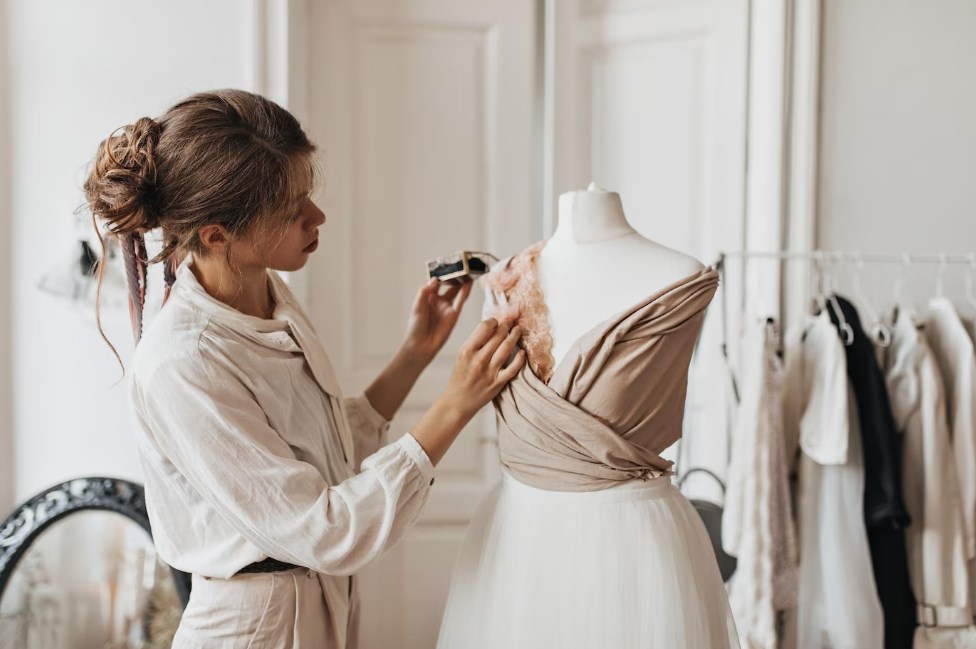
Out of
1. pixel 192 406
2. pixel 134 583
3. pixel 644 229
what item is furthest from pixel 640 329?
pixel 134 583

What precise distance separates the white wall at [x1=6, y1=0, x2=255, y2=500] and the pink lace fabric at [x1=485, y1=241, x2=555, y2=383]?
1029 mm

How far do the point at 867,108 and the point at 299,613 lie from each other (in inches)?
72.6

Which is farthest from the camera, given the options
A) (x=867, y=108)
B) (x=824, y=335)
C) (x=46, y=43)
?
(x=867, y=108)

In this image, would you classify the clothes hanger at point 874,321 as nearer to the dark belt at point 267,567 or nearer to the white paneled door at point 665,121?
the white paneled door at point 665,121

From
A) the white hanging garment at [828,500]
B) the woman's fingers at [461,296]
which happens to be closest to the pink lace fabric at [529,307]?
the woman's fingers at [461,296]

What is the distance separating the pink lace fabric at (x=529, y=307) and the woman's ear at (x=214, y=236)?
41 centimetres

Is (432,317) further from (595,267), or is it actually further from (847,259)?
(847,259)

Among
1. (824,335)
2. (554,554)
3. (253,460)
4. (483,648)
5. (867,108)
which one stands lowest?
(483,648)

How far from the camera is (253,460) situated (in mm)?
1060

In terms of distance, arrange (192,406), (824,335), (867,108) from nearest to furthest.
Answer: (192,406) → (824,335) → (867,108)

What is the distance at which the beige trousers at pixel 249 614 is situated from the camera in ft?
3.70

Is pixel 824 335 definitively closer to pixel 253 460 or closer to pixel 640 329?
pixel 640 329

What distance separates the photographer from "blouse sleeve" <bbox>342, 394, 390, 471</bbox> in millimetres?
1485

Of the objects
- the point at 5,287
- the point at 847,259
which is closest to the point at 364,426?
the point at 5,287
